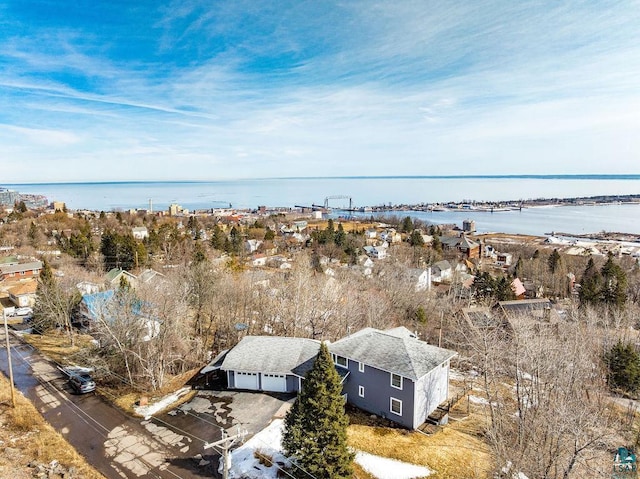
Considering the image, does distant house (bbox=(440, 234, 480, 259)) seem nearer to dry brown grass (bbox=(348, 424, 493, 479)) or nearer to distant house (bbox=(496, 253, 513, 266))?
distant house (bbox=(496, 253, 513, 266))

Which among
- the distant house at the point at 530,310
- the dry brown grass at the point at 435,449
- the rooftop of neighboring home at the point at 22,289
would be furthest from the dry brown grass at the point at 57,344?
the distant house at the point at 530,310

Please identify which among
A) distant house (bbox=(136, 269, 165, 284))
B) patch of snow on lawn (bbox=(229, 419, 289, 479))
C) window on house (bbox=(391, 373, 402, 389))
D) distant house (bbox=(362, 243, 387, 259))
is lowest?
patch of snow on lawn (bbox=(229, 419, 289, 479))

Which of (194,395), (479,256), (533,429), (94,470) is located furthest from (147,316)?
(479,256)

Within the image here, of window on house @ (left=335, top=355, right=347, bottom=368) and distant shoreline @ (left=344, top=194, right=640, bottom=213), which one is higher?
distant shoreline @ (left=344, top=194, right=640, bottom=213)

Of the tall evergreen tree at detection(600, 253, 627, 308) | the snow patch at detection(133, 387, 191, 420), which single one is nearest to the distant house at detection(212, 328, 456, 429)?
the snow patch at detection(133, 387, 191, 420)

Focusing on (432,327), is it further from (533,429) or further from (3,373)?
(3,373)

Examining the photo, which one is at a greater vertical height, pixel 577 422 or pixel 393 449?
pixel 577 422

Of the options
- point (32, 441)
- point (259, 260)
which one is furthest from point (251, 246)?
point (32, 441)
